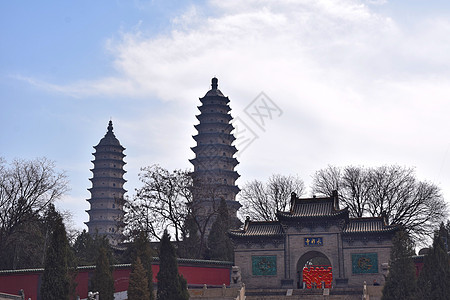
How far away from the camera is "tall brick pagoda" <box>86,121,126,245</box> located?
78.4m

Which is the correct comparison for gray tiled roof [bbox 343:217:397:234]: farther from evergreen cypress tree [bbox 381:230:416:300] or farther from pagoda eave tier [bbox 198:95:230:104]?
pagoda eave tier [bbox 198:95:230:104]

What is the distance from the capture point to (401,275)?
24641 mm

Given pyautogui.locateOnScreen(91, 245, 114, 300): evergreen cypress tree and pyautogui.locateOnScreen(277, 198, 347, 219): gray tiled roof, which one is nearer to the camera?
pyautogui.locateOnScreen(91, 245, 114, 300): evergreen cypress tree

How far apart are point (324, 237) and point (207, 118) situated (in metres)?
32.7

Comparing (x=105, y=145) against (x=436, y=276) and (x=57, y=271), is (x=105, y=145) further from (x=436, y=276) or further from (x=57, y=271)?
(x=436, y=276)

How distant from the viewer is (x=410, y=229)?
4753cm

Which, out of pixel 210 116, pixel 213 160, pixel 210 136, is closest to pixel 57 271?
pixel 213 160

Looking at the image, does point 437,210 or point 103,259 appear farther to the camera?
point 437,210

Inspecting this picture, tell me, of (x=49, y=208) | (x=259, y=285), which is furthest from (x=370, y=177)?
(x=49, y=208)

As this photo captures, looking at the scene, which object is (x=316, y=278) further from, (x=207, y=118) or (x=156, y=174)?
(x=207, y=118)

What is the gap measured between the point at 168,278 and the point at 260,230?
13.3 meters

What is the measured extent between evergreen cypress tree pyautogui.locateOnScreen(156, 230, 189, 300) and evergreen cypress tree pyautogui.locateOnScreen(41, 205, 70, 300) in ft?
13.9

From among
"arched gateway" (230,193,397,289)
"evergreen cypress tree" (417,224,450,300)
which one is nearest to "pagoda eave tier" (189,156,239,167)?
"arched gateway" (230,193,397,289)

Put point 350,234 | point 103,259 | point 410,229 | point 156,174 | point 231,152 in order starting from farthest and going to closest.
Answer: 1. point 231,152
2. point 410,229
3. point 156,174
4. point 350,234
5. point 103,259
